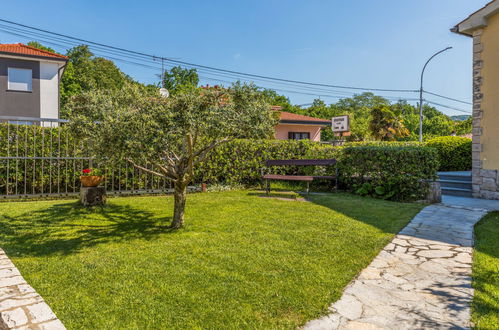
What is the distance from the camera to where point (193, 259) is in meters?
3.70

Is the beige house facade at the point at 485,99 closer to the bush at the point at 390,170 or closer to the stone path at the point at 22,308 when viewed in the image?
the bush at the point at 390,170

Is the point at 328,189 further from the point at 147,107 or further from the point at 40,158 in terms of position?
the point at 40,158

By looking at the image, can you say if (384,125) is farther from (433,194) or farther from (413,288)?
(413,288)

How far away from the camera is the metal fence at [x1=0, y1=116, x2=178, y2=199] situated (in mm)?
7125

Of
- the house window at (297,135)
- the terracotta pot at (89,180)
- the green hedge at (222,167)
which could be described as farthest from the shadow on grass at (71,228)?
the house window at (297,135)

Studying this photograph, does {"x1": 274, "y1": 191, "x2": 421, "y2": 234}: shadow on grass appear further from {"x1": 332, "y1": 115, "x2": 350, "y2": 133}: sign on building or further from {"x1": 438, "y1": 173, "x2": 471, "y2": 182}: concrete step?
{"x1": 332, "y1": 115, "x2": 350, "y2": 133}: sign on building

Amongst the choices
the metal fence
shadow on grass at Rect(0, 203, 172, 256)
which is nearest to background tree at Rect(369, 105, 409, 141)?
the metal fence

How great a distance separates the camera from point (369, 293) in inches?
115

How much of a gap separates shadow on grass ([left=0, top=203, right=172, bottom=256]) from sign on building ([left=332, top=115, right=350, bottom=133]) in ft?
50.5

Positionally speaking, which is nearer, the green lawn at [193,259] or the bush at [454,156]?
the green lawn at [193,259]

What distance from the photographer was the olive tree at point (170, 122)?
3.87m

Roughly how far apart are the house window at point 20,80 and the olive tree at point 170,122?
1576 centimetres

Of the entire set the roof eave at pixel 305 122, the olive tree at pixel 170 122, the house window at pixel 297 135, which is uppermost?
the roof eave at pixel 305 122

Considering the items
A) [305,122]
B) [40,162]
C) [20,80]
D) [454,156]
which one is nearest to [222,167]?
[40,162]
